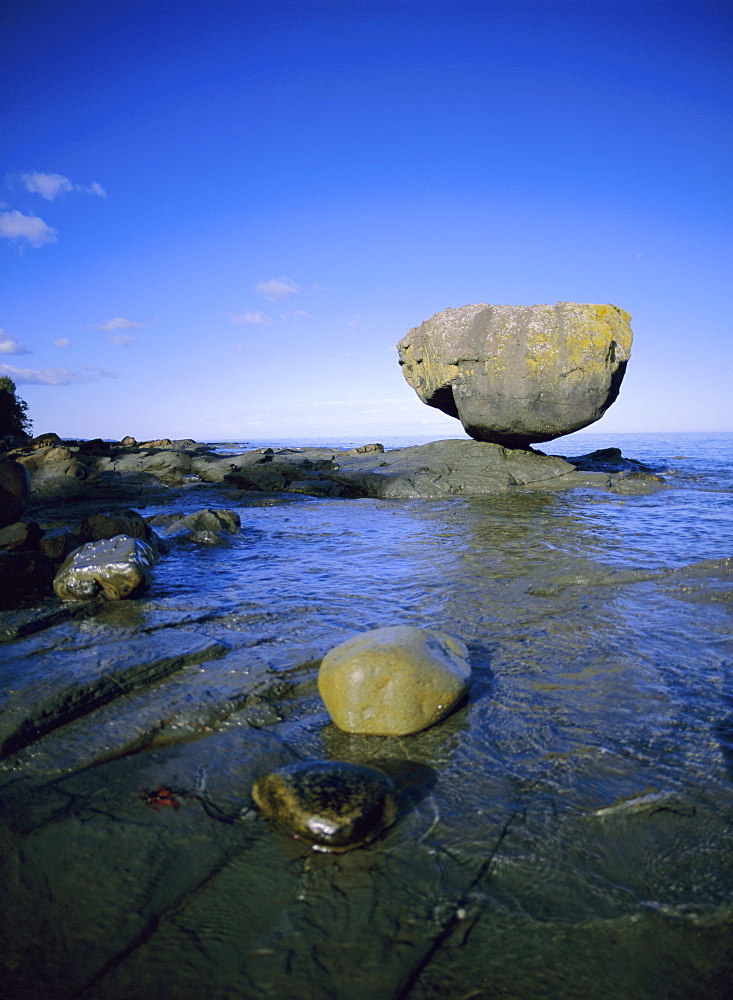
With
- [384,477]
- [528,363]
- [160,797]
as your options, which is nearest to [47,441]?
[384,477]

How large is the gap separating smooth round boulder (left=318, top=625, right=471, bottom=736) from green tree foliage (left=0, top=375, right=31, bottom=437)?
36.3m

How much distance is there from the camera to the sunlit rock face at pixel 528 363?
14195 millimetres

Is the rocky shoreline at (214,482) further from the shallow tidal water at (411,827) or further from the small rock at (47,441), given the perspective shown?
the small rock at (47,441)

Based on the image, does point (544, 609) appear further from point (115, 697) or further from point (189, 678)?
point (115, 697)

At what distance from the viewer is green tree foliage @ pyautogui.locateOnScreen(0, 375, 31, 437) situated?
33.0m

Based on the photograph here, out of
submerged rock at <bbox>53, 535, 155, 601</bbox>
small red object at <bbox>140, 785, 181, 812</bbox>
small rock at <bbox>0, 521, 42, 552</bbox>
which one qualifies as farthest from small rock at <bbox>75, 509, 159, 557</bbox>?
small red object at <bbox>140, 785, 181, 812</bbox>

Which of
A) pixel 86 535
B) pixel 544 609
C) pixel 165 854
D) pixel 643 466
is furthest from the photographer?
pixel 643 466

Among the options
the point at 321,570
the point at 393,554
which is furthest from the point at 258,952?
the point at 393,554

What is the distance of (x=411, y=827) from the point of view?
242 cm

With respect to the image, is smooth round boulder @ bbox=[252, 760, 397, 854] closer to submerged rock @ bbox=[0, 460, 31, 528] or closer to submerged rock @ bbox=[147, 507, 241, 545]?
submerged rock @ bbox=[147, 507, 241, 545]

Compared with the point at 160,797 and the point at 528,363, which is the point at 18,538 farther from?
the point at 528,363

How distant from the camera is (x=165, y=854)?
2.27m

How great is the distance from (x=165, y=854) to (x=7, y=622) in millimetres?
3641

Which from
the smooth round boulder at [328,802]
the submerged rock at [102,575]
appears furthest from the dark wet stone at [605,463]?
the smooth round boulder at [328,802]
